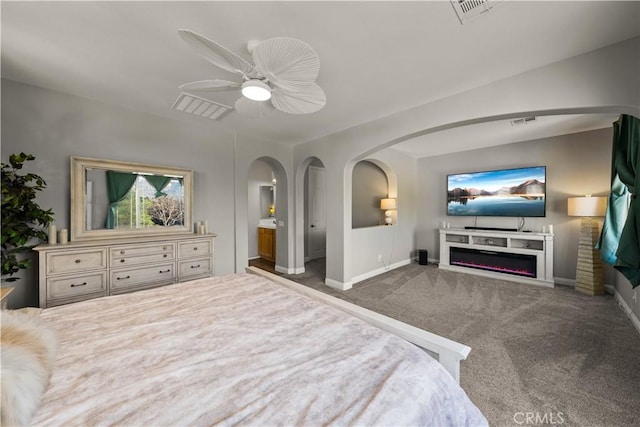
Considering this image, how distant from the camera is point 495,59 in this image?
2031 millimetres

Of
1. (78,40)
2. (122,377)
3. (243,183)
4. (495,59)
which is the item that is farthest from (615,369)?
(78,40)

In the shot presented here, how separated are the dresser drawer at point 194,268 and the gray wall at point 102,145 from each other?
0.51 m

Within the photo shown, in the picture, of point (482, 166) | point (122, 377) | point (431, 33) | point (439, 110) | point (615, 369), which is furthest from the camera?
point (482, 166)

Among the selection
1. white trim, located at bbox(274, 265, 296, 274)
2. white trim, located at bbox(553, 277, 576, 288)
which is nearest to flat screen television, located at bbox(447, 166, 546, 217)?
white trim, located at bbox(553, 277, 576, 288)

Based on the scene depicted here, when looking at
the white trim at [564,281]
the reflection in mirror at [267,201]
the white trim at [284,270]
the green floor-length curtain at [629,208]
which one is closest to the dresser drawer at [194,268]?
the white trim at [284,270]

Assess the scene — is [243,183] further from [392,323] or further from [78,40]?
[392,323]

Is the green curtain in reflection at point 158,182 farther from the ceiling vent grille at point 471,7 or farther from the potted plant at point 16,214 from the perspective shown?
the ceiling vent grille at point 471,7

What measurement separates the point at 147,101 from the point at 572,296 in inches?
238

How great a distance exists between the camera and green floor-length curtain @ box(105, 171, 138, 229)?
2.85 meters

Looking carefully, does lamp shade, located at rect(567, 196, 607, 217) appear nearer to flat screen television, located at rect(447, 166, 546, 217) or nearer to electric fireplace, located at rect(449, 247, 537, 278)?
flat screen television, located at rect(447, 166, 546, 217)

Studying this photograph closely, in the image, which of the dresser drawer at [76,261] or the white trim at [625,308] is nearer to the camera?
the dresser drawer at [76,261]

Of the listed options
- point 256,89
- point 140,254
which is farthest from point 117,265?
point 256,89

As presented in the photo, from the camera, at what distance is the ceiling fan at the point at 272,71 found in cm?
134

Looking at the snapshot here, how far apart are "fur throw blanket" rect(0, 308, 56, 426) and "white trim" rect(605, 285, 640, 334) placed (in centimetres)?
442
